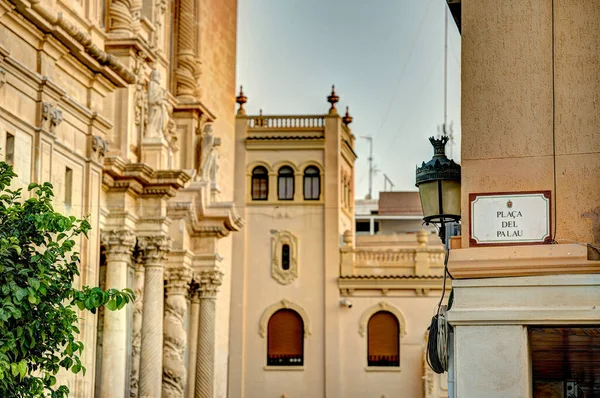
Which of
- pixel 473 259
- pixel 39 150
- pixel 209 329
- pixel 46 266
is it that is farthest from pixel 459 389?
pixel 209 329

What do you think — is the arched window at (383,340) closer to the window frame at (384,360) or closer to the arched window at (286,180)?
the window frame at (384,360)

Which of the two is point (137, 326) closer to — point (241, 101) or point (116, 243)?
point (116, 243)

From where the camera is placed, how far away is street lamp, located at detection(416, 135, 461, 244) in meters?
Answer: 11.6

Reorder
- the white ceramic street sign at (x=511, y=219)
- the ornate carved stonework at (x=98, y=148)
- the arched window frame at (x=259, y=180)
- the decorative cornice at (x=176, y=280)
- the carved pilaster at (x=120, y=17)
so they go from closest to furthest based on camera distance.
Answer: the white ceramic street sign at (x=511, y=219), the ornate carved stonework at (x=98, y=148), the carved pilaster at (x=120, y=17), the decorative cornice at (x=176, y=280), the arched window frame at (x=259, y=180)

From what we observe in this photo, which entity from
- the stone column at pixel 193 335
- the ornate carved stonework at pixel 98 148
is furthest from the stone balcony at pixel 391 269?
the ornate carved stonework at pixel 98 148

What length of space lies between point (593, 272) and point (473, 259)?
89 centimetres

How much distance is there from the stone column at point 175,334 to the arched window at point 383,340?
16585 mm

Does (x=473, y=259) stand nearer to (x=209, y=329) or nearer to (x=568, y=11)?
(x=568, y=11)

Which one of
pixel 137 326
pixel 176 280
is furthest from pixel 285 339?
pixel 137 326

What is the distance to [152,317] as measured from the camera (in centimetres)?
3447

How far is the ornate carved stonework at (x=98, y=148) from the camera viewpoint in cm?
2555

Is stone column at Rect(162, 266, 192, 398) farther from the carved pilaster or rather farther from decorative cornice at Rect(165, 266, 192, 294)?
the carved pilaster

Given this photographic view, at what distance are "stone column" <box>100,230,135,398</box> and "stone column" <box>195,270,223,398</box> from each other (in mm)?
8526

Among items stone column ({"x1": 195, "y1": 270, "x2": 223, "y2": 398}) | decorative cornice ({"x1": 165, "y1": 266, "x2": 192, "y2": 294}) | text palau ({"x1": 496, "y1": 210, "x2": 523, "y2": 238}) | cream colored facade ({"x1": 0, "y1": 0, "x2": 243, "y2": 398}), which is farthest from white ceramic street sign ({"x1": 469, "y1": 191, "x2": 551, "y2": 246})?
stone column ({"x1": 195, "y1": 270, "x2": 223, "y2": 398})
